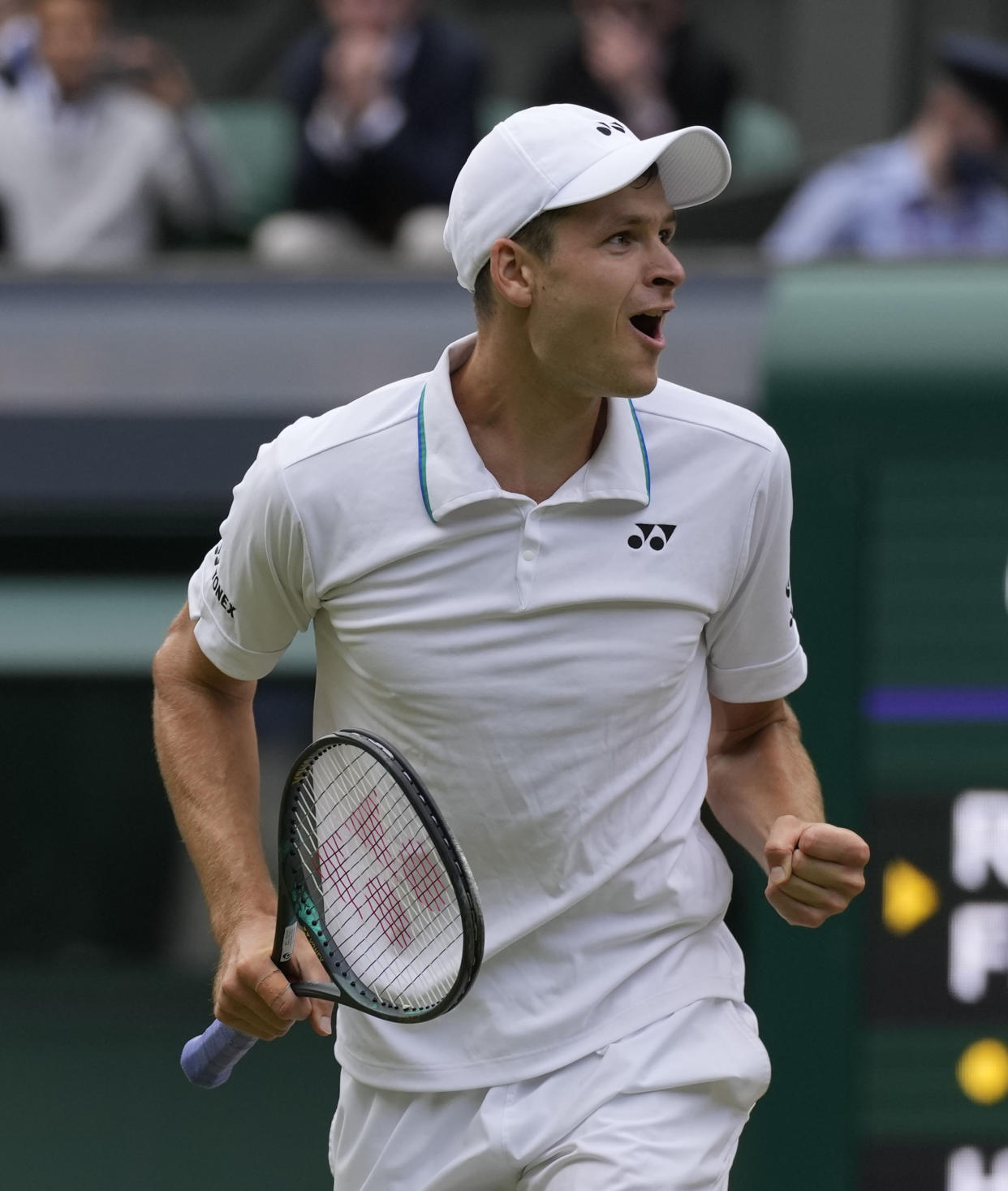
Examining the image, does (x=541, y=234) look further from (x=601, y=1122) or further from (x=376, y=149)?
(x=376, y=149)

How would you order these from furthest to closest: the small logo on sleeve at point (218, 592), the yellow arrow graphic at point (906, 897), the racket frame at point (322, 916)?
the yellow arrow graphic at point (906, 897) → the small logo on sleeve at point (218, 592) → the racket frame at point (322, 916)

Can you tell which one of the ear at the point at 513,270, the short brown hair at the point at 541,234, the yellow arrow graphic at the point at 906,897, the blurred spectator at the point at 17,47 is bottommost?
the yellow arrow graphic at the point at 906,897

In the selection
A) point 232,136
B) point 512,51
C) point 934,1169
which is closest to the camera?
point 934,1169

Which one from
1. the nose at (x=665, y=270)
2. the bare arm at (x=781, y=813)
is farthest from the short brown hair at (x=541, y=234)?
the bare arm at (x=781, y=813)

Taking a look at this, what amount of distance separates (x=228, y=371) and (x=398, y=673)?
6.83 feet

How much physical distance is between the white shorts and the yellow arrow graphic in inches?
61.5

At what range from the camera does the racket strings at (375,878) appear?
246 cm

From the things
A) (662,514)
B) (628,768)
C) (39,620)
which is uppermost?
(662,514)

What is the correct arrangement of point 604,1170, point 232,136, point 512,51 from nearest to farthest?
1. point 604,1170
2. point 232,136
3. point 512,51

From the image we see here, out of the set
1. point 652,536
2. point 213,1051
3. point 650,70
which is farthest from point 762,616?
point 650,70

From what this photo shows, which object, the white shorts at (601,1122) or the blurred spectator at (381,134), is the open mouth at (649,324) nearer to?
the white shorts at (601,1122)

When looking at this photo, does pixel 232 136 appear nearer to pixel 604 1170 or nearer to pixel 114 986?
pixel 114 986

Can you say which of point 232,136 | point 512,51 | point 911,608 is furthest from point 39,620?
point 512,51

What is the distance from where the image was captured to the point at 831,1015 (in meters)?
4.14
